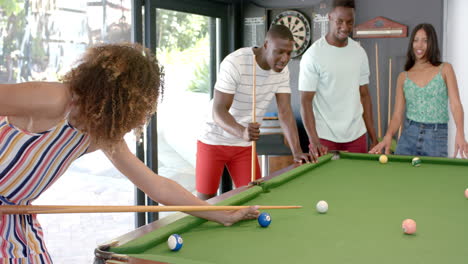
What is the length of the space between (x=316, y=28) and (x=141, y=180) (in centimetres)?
364

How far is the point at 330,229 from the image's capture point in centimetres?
159

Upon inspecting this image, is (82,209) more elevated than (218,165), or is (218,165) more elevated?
(82,209)

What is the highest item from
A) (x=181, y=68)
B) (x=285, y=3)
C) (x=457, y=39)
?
(x=285, y=3)

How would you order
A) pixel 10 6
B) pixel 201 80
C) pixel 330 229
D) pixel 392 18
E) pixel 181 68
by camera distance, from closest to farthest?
pixel 330 229, pixel 10 6, pixel 181 68, pixel 392 18, pixel 201 80

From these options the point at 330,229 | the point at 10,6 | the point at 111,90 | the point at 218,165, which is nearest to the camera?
the point at 111,90

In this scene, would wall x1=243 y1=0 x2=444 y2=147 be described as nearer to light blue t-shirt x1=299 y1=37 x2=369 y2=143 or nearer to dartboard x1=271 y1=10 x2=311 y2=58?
dartboard x1=271 y1=10 x2=311 y2=58

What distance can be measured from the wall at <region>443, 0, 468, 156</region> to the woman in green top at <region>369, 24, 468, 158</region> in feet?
4.18

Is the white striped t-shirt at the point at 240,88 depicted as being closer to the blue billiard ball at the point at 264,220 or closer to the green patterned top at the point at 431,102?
the green patterned top at the point at 431,102

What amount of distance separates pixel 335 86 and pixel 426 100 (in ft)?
1.78

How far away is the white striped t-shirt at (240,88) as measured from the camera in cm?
311

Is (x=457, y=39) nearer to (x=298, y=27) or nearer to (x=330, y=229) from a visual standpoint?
(x=298, y=27)

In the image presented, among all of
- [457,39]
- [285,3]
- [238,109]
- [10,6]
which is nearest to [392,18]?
[457,39]

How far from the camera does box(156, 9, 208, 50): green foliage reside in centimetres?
422

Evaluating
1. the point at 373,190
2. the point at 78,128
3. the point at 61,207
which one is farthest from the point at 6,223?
the point at 373,190
